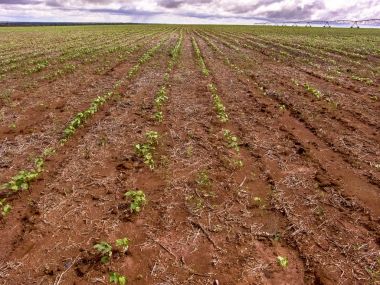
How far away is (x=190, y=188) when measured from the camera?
6961 millimetres

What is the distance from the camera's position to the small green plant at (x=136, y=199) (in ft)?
20.2

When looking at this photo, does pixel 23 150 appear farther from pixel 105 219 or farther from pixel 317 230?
pixel 317 230

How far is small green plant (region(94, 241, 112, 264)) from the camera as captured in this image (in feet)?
16.5

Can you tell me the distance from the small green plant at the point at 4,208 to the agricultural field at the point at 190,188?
2 centimetres

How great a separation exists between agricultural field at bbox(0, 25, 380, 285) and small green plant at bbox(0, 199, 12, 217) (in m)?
0.02

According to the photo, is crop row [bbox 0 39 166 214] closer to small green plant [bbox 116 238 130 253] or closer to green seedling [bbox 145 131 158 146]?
green seedling [bbox 145 131 158 146]

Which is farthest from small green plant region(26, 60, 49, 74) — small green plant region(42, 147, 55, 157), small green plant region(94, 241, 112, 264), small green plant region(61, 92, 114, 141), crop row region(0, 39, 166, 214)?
small green plant region(94, 241, 112, 264)

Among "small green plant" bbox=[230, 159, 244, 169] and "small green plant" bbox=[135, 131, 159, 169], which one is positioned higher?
"small green plant" bbox=[230, 159, 244, 169]

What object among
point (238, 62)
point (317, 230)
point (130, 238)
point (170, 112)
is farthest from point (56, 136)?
point (238, 62)

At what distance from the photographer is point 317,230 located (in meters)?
5.70

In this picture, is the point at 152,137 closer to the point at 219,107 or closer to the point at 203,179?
the point at 203,179

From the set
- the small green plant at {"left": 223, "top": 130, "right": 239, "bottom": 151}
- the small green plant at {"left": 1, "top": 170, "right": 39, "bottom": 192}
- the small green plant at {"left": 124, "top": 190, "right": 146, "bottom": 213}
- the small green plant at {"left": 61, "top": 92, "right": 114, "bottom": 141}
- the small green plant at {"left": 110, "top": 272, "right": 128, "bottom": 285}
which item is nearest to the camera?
the small green plant at {"left": 110, "top": 272, "right": 128, "bottom": 285}

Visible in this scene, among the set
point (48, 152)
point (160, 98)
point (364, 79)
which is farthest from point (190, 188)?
point (364, 79)

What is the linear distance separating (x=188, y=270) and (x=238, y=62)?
1967cm
